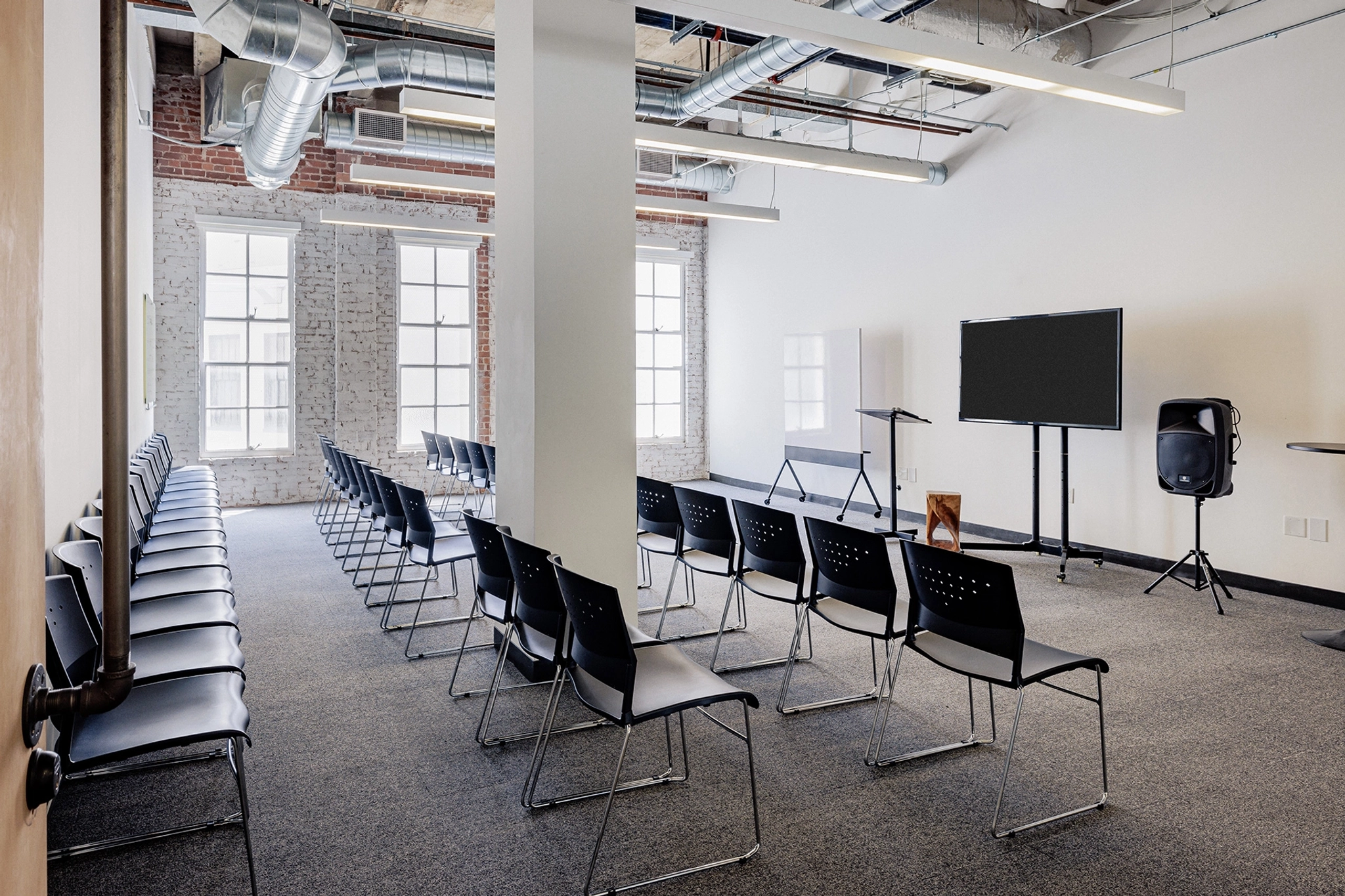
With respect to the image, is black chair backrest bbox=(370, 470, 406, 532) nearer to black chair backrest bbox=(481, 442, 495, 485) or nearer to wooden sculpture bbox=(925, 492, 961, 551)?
black chair backrest bbox=(481, 442, 495, 485)

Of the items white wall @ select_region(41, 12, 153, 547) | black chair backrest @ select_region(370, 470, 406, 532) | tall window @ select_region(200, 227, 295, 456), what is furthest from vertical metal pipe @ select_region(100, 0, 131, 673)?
tall window @ select_region(200, 227, 295, 456)

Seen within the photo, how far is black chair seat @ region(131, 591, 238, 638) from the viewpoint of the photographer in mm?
3338

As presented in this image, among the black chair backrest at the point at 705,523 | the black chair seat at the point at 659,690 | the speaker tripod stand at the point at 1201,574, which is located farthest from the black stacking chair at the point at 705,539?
the speaker tripod stand at the point at 1201,574

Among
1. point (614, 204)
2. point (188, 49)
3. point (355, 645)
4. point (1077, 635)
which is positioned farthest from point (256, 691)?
point (188, 49)

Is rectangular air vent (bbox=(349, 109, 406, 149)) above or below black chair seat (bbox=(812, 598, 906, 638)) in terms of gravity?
above

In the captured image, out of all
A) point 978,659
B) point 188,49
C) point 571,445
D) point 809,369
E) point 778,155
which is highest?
point 188,49

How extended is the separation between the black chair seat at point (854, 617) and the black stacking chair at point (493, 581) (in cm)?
132

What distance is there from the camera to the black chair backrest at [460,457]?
8.95 metres

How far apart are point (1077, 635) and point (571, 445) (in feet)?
10.4

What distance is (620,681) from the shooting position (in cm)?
277

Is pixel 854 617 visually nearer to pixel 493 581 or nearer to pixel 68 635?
pixel 493 581

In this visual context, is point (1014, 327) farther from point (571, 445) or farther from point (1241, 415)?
point (571, 445)

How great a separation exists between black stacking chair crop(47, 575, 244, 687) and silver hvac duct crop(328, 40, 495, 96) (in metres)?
4.82

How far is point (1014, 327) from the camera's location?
7.21m
